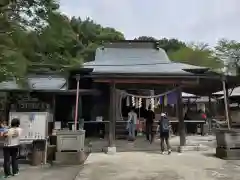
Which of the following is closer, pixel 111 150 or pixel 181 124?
pixel 111 150

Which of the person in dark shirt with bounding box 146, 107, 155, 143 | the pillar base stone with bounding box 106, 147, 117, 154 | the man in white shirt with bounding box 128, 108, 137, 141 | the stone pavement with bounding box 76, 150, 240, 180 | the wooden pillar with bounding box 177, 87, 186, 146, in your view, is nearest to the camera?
the stone pavement with bounding box 76, 150, 240, 180

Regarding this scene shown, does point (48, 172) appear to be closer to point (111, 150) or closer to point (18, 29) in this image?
point (111, 150)

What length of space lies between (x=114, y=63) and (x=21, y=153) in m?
6.94

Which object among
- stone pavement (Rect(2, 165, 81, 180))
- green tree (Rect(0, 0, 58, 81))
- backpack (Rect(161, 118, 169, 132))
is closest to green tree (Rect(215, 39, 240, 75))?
backpack (Rect(161, 118, 169, 132))

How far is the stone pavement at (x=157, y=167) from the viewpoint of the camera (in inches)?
392

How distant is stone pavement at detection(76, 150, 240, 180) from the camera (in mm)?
9945

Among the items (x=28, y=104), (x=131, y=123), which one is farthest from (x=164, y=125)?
(x=28, y=104)

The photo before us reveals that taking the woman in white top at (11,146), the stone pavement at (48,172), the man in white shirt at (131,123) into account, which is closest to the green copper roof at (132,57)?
the man in white shirt at (131,123)

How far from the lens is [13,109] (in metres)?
15.9

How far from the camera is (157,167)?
1129cm

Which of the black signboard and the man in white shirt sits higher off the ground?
the black signboard

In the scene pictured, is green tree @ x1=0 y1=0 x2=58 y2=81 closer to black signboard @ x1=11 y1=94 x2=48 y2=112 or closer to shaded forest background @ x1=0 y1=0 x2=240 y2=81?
shaded forest background @ x1=0 y1=0 x2=240 y2=81

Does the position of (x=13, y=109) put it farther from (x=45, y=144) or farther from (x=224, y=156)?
(x=224, y=156)

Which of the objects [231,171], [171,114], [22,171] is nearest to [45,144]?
[22,171]
